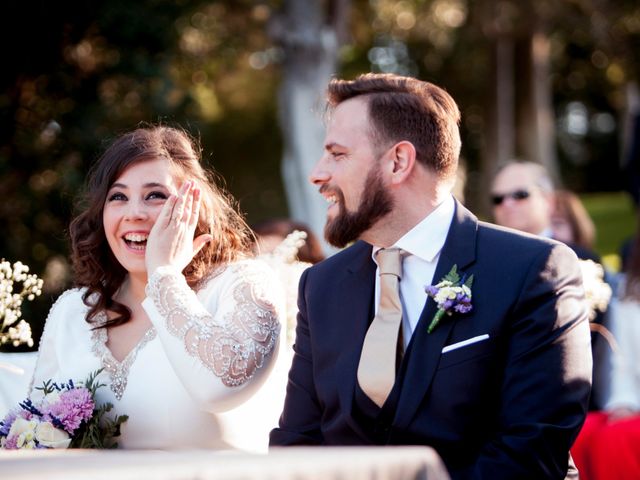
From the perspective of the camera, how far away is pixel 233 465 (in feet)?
5.31

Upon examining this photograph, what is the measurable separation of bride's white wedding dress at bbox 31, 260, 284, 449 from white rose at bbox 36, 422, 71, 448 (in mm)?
379

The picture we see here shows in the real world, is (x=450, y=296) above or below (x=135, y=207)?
below

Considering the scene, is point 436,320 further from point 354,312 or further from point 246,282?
point 246,282

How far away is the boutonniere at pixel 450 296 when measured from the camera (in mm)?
3092

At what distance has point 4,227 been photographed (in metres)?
9.06

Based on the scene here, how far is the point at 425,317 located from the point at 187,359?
86cm

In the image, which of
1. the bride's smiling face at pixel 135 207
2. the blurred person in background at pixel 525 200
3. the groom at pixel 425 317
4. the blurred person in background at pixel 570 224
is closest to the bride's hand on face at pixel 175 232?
the bride's smiling face at pixel 135 207

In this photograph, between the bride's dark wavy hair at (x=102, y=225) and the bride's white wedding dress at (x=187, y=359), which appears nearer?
the bride's white wedding dress at (x=187, y=359)

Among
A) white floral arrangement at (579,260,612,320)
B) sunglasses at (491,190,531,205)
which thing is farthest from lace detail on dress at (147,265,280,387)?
sunglasses at (491,190,531,205)

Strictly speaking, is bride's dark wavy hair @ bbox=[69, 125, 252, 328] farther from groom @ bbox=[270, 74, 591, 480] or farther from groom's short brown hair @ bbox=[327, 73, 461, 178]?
groom's short brown hair @ bbox=[327, 73, 461, 178]

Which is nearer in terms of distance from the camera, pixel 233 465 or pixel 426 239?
pixel 233 465

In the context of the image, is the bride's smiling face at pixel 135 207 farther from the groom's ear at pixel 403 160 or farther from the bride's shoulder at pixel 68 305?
the groom's ear at pixel 403 160

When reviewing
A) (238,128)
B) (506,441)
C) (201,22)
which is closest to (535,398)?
(506,441)

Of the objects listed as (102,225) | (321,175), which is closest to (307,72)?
(102,225)
